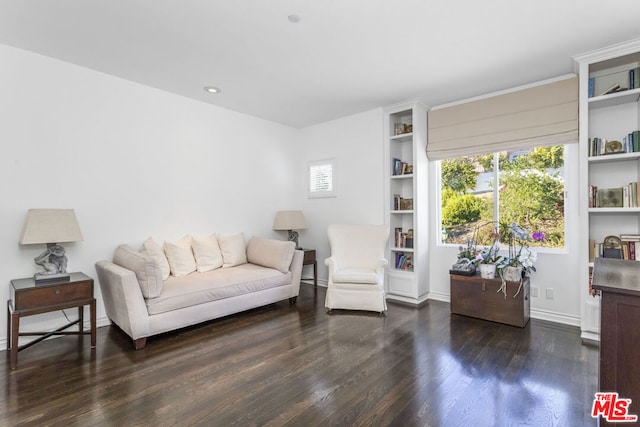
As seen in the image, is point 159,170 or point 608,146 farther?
point 159,170

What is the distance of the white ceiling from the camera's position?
2.17m

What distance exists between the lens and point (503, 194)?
3.68 meters

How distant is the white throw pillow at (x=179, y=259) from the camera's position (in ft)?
11.1

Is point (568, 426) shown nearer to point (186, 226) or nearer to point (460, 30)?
point (460, 30)

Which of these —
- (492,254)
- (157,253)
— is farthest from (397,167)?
(157,253)

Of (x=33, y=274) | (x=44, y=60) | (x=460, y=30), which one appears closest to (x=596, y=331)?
(x=460, y=30)

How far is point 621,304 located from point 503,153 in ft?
9.12

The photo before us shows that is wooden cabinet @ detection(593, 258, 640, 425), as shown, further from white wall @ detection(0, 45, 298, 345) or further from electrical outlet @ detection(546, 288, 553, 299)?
white wall @ detection(0, 45, 298, 345)

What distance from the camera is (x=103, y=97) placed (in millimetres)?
3174

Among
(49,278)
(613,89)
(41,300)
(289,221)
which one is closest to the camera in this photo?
(41,300)

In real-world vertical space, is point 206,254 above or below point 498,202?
below

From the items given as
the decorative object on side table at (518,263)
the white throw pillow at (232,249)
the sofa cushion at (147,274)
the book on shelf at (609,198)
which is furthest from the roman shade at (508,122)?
the sofa cushion at (147,274)

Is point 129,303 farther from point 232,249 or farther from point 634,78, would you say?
point 634,78

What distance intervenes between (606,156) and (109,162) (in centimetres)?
469
